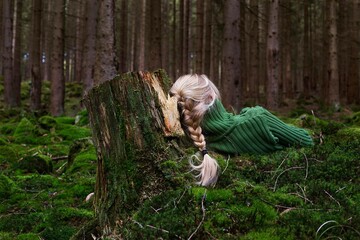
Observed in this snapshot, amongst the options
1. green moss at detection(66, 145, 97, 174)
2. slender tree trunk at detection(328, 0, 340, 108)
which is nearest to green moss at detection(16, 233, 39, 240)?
green moss at detection(66, 145, 97, 174)

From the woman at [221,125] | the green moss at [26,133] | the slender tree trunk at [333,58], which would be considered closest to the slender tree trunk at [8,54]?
the green moss at [26,133]

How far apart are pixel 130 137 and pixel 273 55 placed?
9262 mm

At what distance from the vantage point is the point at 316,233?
2.10 meters

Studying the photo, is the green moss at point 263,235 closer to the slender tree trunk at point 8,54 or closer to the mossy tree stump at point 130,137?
the mossy tree stump at point 130,137

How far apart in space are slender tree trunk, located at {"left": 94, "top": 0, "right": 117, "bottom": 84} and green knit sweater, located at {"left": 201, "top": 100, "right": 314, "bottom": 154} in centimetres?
509

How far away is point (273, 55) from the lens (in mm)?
11508

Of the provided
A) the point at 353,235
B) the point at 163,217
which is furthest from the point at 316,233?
the point at 163,217

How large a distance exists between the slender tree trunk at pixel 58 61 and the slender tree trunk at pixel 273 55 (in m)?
5.78

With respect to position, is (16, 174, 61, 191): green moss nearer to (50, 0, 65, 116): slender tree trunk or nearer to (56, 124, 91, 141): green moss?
(56, 124, 91, 141): green moss

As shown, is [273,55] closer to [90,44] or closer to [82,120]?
[90,44]

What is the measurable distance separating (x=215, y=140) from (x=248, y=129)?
30 centimetres

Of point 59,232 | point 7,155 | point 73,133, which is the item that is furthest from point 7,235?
point 73,133

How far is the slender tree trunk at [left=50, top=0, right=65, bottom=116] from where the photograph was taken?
36.3 ft

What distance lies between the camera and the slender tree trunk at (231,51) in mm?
9578
